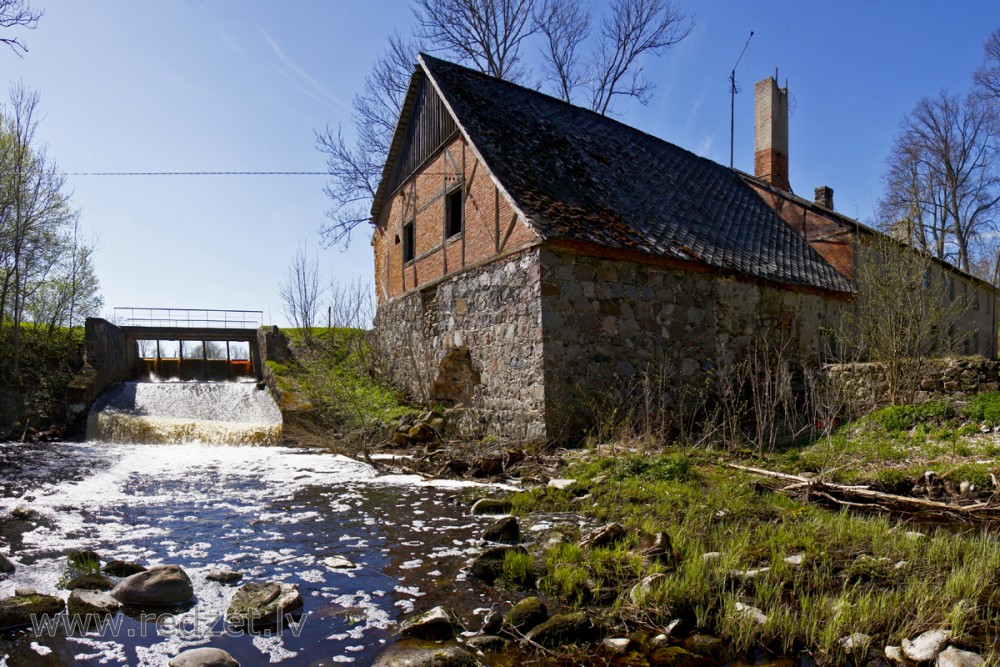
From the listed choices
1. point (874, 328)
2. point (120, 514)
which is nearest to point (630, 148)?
point (874, 328)

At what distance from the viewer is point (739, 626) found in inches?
134

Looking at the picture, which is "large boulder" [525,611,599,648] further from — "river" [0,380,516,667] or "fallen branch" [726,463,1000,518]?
"fallen branch" [726,463,1000,518]

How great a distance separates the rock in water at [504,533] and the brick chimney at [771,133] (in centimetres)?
1591

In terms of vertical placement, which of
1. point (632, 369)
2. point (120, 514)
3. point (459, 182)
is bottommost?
point (120, 514)

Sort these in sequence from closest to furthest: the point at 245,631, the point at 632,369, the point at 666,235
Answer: the point at 245,631 < the point at 632,369 < the point at 666,235

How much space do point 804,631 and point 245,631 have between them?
3182 millimetres

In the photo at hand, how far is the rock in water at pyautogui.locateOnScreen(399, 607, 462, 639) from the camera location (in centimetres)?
350

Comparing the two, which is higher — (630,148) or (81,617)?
(630,148)

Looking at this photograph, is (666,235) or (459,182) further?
(459,182)

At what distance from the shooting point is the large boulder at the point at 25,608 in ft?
11.9

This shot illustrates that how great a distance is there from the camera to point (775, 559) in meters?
4.26

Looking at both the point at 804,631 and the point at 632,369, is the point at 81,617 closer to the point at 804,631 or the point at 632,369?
the point at 804,631

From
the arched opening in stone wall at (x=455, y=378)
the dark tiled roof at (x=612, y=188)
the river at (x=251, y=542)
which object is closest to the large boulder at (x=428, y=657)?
the river at (x=251, y=542)

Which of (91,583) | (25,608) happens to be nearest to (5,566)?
(91,583)
